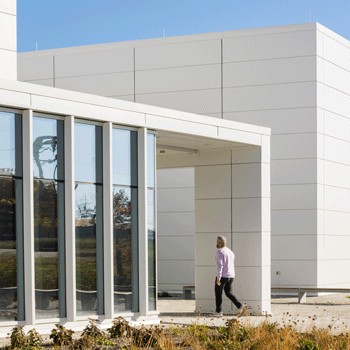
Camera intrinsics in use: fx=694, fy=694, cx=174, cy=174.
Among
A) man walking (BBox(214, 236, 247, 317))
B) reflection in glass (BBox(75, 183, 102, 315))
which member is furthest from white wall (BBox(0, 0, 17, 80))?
man walking (BBox(214, 236, 247, 317))

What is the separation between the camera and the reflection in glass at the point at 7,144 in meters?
11.8

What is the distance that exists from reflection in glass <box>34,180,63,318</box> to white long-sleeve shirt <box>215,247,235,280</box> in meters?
4.47

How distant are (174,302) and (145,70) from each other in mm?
9356

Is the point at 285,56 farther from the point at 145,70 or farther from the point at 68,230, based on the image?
the point at 68,230

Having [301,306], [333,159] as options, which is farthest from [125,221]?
[333,159]

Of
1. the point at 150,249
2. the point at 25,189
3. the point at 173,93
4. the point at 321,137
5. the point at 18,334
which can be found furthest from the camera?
the point at 173,93

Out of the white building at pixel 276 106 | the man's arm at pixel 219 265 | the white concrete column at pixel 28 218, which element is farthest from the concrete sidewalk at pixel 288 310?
the white concrete column at pixel 28 218

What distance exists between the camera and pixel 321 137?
23.8 m

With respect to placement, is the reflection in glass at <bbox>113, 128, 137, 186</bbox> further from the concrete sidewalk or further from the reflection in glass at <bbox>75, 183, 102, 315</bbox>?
the concrete sidewalk

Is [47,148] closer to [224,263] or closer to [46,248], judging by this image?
[46,248]

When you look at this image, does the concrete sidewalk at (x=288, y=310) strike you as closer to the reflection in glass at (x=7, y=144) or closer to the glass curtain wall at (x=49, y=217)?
the glass curtain wall at (x=49, y=217)

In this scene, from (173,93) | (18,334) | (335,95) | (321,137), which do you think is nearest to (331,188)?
(321,137)

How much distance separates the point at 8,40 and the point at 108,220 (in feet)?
15.9

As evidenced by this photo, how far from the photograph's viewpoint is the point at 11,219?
12.0 m
